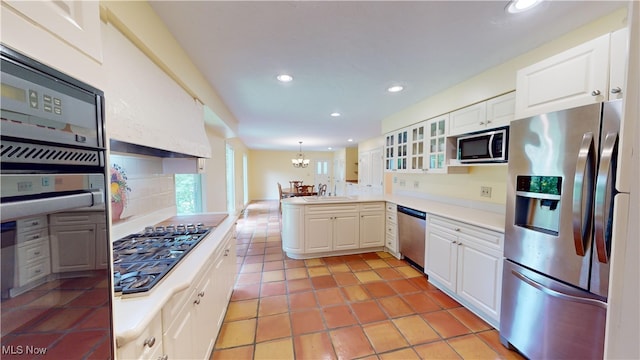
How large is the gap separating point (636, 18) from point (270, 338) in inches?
89.8

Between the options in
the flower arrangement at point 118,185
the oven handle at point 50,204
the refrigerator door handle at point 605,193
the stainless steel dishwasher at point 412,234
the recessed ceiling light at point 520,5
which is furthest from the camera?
the stainless steel dishwasher at point 412,234

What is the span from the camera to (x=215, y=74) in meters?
2.27

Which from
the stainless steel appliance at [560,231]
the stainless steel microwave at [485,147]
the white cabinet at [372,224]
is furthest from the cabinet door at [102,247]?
the white cabinet at [372,224]

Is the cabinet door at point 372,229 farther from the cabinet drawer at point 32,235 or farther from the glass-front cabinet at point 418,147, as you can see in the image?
the cabinet drawer at point 32,235

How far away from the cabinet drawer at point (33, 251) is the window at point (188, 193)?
10.2ft

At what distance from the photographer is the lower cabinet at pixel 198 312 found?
1.00m

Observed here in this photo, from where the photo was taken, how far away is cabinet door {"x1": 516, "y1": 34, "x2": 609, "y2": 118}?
4.30 ft

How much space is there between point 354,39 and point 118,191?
200cm

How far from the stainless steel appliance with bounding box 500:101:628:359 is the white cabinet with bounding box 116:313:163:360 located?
2.02 m

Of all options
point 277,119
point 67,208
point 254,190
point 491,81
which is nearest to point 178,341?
point 67,208

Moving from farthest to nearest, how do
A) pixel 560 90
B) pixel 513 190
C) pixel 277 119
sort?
pixel 277 119, pixel 513 190, pixel 560 90

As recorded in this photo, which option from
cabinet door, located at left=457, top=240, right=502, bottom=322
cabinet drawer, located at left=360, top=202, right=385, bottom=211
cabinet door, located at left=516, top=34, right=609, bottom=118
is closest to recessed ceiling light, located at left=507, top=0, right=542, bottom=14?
cabinet door, located at left=516, top=34, right=609, bottom=118

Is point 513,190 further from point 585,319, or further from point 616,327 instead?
point 616,327

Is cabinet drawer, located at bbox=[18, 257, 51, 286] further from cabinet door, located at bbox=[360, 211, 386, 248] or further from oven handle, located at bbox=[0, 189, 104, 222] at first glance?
cabinet door, located at bbox=[360, 211, 386, 248]
